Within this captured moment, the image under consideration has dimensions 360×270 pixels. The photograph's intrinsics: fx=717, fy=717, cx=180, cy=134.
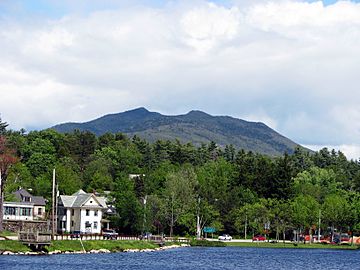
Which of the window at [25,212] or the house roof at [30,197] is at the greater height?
the house roof at [30,197]

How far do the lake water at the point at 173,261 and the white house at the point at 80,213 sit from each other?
31611 mm

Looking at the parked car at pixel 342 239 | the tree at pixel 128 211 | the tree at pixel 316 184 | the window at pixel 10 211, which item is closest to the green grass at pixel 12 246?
the window at pixel 10 211

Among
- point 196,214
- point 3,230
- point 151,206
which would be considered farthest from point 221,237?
point 3,230

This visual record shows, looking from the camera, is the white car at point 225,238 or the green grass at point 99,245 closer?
the green grass at point 99,245

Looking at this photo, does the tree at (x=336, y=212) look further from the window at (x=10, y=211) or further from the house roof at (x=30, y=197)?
the window at (x=10, y=211)

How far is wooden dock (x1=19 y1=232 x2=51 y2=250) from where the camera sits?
80562mm

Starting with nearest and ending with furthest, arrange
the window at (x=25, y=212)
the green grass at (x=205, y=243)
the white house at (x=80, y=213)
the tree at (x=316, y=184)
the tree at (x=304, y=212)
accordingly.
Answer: the window at (x=25, y=212)
the green grass at (x=205, y=243)
the white house at (x=80, y=213)
the tree at (x=304, y=212)
the tree at (x=316, y=184)

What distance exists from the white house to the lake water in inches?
1245

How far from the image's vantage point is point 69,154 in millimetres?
187875

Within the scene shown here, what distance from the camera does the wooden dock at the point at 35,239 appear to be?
80562mm

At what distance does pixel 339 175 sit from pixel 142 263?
4801 inches

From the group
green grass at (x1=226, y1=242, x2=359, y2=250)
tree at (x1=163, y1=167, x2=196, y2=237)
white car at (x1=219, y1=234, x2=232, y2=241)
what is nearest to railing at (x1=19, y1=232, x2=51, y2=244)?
tree at (x1=163, y1=167, x2=196, y2=237)

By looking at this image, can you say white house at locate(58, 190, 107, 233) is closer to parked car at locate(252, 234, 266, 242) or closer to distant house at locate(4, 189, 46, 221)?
distant house at locate(4, 189, 46, 221)

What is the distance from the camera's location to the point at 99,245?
303 ft
